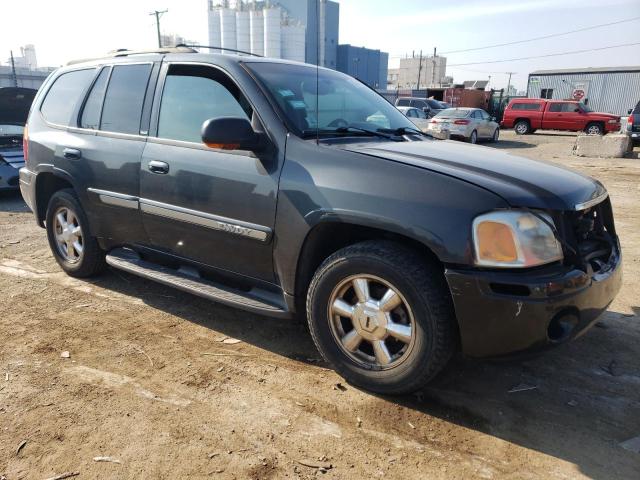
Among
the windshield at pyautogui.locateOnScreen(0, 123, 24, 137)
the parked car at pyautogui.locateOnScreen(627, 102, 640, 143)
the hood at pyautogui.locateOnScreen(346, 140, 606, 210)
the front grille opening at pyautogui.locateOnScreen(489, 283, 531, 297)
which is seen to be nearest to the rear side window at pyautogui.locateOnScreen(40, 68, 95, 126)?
the hood at pyautogui.locateOnScreen(346, 140, 606, 210)

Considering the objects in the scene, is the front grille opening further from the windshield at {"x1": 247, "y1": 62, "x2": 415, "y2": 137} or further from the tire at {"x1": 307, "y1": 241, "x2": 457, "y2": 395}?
the windshield at {"x1": 247, "y1": 62, "x2": 415, "y2": 137}

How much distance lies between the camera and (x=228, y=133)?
9.11ft

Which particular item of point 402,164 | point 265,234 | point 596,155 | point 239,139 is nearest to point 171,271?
point 265,234

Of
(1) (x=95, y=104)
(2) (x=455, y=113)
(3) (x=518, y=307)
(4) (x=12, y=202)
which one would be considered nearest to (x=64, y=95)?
(1) (x=95, y=104)

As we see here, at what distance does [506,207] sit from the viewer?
90.6 inches

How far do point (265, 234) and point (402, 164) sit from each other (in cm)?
90

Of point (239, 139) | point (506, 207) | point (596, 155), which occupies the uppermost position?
point (239, 139)

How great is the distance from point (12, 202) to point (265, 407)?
7.40 m

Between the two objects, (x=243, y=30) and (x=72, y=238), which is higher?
(x=243, y=30)

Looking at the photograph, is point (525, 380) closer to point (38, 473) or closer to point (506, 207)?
point (506, 207)

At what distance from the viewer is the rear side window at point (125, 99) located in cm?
369

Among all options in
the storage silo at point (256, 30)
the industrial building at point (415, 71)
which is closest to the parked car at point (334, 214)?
the storage silo at point (256, 30)

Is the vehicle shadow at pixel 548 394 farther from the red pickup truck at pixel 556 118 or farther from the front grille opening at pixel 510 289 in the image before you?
the red pickup truck at pixel 556 118

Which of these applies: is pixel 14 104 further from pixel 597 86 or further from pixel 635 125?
pixel 597 86
